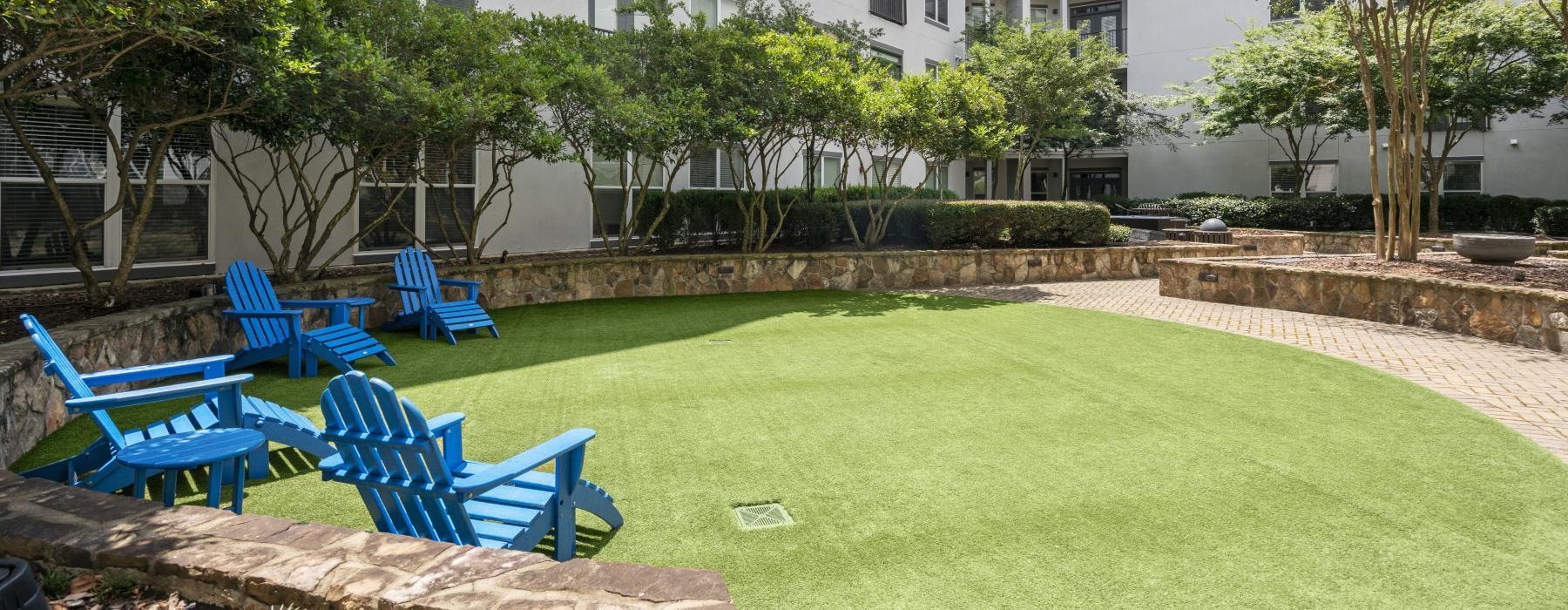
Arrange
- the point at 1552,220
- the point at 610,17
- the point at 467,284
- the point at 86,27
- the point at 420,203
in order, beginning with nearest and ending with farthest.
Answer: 1. the point at 86,27
2. the point at 467,284
3. the point at 420,203
4. the point at 610,17
5. the point at 1552,220

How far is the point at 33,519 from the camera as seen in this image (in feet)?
10.2

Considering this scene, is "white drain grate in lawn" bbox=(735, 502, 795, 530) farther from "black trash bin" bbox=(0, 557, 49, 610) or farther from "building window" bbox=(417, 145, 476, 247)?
"building window" bbox=(417, 145, 476, 247)

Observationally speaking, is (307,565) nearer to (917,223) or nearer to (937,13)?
(917,223)

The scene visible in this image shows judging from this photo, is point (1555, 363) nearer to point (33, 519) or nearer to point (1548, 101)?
point (33, 519)

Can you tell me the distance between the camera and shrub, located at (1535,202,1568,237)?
886 inches

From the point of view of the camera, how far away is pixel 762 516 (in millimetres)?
4395

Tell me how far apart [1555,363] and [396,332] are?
38.0 ft

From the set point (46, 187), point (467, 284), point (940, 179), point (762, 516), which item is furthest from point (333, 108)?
point (940, 179)

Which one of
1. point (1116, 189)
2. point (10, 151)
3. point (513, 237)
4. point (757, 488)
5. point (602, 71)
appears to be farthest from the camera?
Answer: point (1116, 189)

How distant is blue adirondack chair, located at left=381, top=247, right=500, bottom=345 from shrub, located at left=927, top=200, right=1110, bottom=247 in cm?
937

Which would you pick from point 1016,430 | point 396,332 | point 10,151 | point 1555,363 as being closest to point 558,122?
point 396,332

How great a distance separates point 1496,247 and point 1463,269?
1.35 meters

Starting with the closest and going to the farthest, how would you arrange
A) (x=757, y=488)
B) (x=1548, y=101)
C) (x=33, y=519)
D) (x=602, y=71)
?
(x=33, y=519)
(x=757, y=488)
(x=602, y=71)
(x=1548, y=101)

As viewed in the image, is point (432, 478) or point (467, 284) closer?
point (432, 478)
